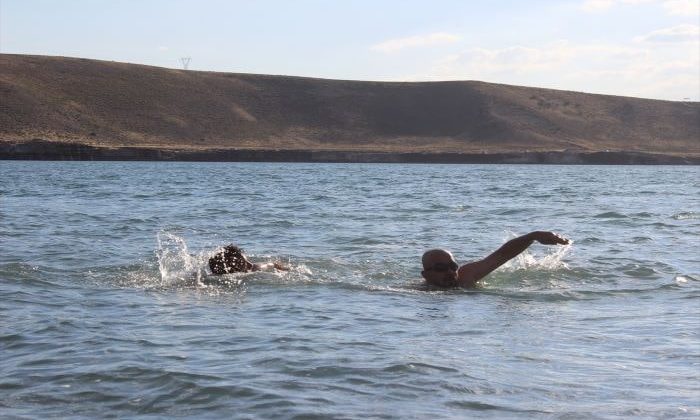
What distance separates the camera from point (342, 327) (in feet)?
28.5

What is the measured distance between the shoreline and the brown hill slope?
762cm

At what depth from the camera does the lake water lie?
6.28m

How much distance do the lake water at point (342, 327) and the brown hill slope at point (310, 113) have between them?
249 feet

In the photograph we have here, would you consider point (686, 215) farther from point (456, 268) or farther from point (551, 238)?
point (551, 238)

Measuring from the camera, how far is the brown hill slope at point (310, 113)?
9862cm

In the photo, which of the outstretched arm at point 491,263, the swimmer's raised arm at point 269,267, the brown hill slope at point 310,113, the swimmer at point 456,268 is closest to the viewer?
the outstretched arm at point 491,263

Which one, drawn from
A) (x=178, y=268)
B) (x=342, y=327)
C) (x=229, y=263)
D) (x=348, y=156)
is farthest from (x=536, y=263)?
(x=348, y=156)

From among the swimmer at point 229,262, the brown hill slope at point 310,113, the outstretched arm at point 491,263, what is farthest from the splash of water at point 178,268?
the brown hill slope at point 310,113

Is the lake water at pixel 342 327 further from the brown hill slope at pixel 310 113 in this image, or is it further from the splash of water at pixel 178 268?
the brown hill slope at pixel 310 113

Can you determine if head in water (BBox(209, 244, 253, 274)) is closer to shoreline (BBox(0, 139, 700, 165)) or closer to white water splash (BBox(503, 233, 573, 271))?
white water splash (BBox(503, 233, 573, 271))

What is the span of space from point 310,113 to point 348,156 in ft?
108

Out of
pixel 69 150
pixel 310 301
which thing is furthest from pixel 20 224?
pixel 69 150

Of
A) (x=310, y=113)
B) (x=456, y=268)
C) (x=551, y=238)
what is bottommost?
(x=456, y=268)

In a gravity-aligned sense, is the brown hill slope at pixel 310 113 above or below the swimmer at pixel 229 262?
above
